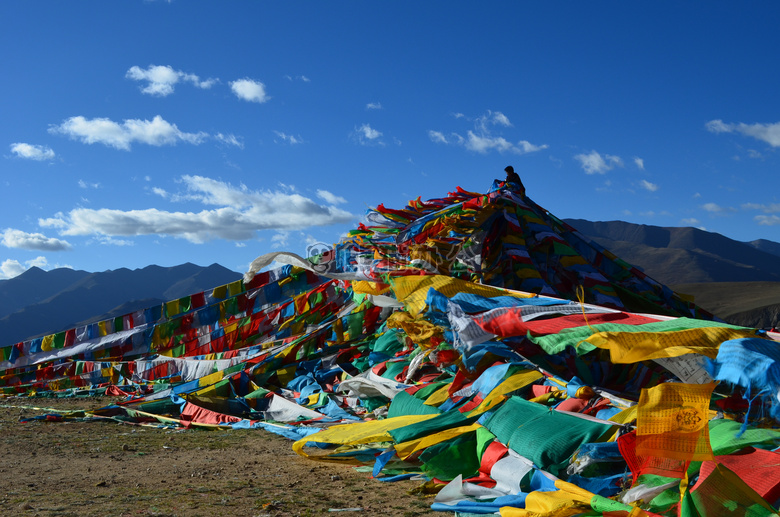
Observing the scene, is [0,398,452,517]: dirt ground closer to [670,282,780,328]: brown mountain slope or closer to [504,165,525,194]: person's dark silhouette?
[504,165,525,194]: person's dark silhouette

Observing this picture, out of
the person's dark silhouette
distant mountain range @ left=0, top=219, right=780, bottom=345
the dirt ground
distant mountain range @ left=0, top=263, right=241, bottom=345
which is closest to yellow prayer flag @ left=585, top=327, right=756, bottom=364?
the dirt ground

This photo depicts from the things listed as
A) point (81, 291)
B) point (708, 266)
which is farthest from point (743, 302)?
point (81, 291)

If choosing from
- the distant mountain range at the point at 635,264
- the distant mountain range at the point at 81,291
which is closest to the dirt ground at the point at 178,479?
the distant mountain range at the point at 635,264

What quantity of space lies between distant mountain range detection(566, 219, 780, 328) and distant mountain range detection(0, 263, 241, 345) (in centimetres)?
6490

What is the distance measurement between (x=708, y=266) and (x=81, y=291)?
101211mm

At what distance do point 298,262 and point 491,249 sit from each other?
→ 1915 mm

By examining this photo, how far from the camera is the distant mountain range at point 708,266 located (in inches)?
793

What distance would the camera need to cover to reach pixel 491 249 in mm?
6594

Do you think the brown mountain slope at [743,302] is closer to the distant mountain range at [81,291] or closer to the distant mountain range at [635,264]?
the distant mountain range at [635,264]

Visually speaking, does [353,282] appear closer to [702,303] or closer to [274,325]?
[274,325]

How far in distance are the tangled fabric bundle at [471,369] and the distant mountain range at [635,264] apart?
1343cm

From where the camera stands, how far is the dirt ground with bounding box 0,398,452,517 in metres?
2.75

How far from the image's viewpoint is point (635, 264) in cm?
4484

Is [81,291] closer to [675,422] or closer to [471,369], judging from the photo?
[471,369]
